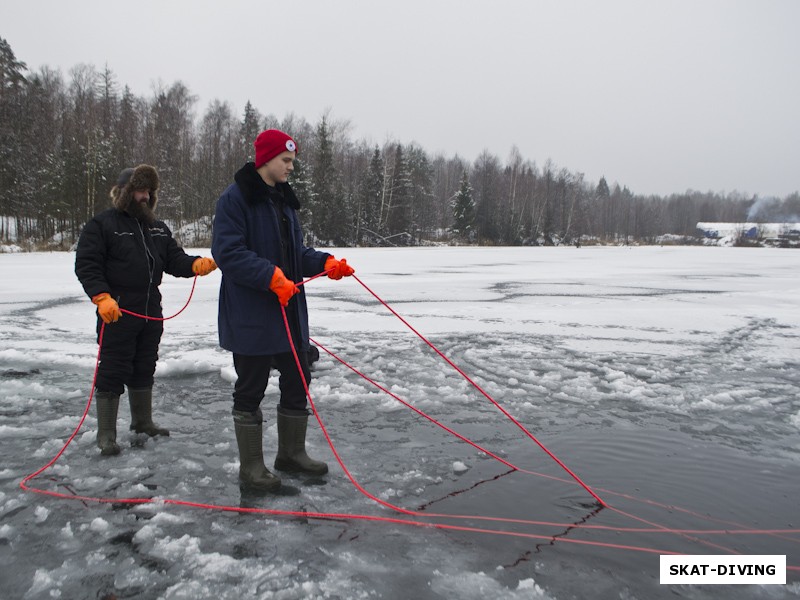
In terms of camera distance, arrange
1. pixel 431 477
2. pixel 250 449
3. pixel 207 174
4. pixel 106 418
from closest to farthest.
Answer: pixel 250 449, pixel 431 477, pixel 106 418, pixel 207 174

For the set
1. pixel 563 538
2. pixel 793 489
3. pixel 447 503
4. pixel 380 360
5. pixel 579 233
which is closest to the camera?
pixel 563 538

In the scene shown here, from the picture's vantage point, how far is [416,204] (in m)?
61.6

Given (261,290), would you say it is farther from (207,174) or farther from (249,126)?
(249,126)

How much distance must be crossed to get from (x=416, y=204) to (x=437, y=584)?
6056 centimetres

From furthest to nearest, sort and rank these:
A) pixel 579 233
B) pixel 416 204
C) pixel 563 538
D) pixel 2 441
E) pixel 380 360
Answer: pixel 579 233
pixel 416 204
pixel 380 360
pixel 2 441
pixel 563 538

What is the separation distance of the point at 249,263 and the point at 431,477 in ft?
5.10

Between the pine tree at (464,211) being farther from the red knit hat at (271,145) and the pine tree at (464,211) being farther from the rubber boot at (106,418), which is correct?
the red knit hat at (271,145)

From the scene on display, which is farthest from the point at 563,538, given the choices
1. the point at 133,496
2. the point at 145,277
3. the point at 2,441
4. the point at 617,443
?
the point at 2,441

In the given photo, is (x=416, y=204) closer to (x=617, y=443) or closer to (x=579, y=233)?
(x=579, y=233)

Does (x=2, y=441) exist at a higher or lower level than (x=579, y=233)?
lower

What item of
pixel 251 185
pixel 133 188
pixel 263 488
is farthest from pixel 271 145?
pixel 263 488

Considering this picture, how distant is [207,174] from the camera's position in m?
47.2

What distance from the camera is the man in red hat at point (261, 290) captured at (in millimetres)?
2848

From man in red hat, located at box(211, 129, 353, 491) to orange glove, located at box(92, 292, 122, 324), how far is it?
0.77 m
